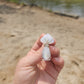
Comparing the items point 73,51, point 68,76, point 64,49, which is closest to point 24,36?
point 64,49

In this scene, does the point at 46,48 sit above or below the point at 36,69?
above

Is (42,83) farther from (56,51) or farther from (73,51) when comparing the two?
(73,51)

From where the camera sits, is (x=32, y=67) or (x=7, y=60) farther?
(x=7, y=60)

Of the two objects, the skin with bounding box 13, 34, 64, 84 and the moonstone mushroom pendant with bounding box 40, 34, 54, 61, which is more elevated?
the moonstone mushroom pendant with bounding box 40, 34, 54, 61

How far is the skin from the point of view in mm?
1164

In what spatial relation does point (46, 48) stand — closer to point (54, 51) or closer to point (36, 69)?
point (54, 51)

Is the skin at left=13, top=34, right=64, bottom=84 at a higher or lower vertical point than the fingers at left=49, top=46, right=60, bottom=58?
lower

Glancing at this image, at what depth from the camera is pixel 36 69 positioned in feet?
4.18

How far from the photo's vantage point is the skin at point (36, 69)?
1.16 metres

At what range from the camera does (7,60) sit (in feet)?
6.29

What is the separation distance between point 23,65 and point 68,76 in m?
0.86

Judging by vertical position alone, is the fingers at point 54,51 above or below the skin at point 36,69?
above

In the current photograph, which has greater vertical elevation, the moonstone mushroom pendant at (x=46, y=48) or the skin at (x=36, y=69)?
the moonstone mushroom pendant at (x=46, y=48)

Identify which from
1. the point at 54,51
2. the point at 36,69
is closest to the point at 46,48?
the point at 54,51
